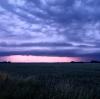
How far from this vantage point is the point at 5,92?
12.2 m

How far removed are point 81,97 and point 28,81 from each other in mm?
5827

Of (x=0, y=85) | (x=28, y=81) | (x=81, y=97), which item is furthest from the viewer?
(x=28, y=81)

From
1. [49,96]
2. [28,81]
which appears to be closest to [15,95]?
[49,96]

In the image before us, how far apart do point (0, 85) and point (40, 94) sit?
273cm

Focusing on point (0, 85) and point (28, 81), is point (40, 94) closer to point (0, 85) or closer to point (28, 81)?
point (0, 85)

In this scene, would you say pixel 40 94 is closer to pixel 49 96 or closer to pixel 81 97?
pixel 49 96

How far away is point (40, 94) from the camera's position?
1230cm

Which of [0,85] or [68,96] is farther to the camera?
[0,85]

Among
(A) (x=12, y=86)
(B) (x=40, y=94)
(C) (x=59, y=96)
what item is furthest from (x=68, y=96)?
(A) (x=12, y=86)

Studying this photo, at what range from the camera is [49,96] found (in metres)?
11.7

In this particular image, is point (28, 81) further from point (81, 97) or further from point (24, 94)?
point (81, 97)

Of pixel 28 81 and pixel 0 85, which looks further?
pixel 28 81

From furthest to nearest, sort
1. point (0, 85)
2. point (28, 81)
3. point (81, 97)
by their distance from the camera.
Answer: point (28, 81) < point (0, 85) < point (81, 97)

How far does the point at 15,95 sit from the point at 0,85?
2.26 meters
